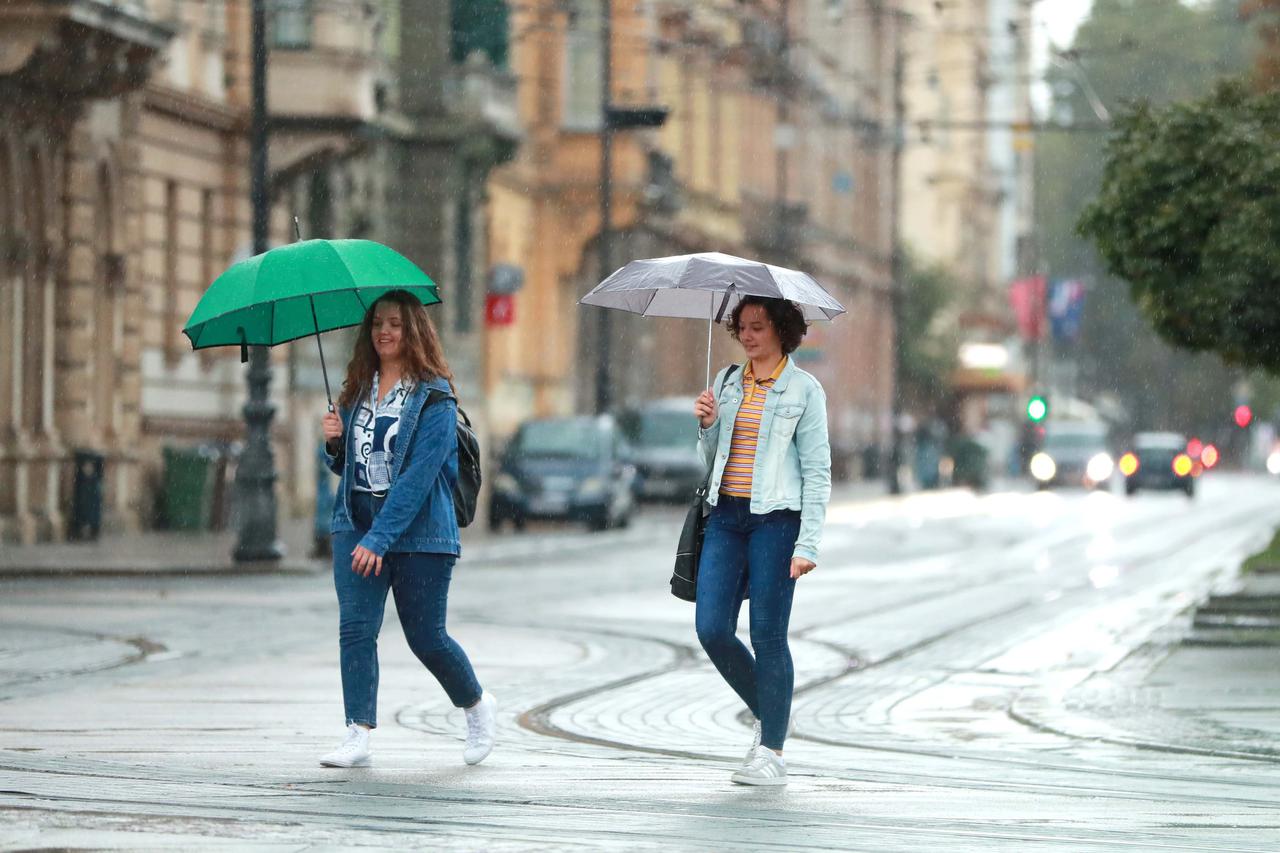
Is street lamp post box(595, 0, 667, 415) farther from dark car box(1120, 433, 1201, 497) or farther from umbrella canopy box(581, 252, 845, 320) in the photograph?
umbrella canopy box(581, 252, 845, 320)

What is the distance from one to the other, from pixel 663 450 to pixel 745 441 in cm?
4060

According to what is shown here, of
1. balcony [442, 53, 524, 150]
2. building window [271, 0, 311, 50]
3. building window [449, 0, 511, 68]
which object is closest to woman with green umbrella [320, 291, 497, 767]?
building window [271, 0, 311, 50]

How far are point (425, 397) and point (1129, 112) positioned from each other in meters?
12.3

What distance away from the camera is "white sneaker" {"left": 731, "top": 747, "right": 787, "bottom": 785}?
31.1 feet

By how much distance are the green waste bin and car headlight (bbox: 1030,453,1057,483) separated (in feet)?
131

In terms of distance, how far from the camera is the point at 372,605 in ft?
31.4

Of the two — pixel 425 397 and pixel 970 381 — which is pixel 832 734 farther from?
pixel 970 381

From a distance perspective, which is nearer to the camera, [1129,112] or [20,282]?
[1129,112]

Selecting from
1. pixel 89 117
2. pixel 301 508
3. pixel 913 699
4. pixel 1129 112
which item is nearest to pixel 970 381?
pixel 301 508

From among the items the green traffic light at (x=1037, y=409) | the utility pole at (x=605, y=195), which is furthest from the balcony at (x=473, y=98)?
the green traffic light at (x=1037, y=409)

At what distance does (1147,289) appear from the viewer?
20.3 metres

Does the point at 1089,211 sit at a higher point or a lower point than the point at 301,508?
higher

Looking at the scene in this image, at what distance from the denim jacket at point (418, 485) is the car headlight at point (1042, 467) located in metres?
61.2

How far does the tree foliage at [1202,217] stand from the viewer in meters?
19.0
